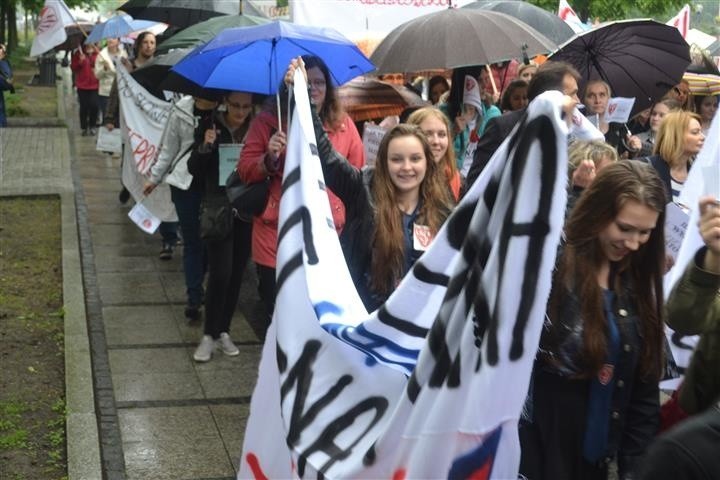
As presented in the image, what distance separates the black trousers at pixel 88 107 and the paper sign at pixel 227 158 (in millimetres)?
13719

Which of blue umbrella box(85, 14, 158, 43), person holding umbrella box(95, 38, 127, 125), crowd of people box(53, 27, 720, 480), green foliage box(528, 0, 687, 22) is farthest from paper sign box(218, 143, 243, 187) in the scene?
green foliage box(528, 0, 687, 22)

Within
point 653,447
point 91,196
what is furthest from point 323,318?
point 91,196

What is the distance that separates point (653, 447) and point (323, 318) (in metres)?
1.44

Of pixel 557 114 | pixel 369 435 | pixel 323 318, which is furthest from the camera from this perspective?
pixel 323 318

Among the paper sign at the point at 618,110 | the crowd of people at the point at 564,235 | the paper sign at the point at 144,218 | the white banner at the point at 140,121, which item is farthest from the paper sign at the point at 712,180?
the white banner at the point at 140,121

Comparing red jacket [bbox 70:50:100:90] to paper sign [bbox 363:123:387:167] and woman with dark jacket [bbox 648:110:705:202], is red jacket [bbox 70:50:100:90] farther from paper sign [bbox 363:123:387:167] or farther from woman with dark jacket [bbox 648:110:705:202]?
woman with dark jacket [bbox 648:110:705:202]

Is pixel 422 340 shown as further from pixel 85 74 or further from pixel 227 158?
pixel 85 74

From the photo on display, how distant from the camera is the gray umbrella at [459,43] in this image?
282 inches

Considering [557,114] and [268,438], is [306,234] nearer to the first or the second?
[268,438]

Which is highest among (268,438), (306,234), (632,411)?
(306,234)

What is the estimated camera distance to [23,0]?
34375 mm

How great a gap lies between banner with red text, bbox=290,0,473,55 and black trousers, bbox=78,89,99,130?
11.0 m

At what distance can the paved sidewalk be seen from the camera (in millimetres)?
5465

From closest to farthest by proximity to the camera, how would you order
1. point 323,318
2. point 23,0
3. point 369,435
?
point 369,435
point 323,318
point 23,0
